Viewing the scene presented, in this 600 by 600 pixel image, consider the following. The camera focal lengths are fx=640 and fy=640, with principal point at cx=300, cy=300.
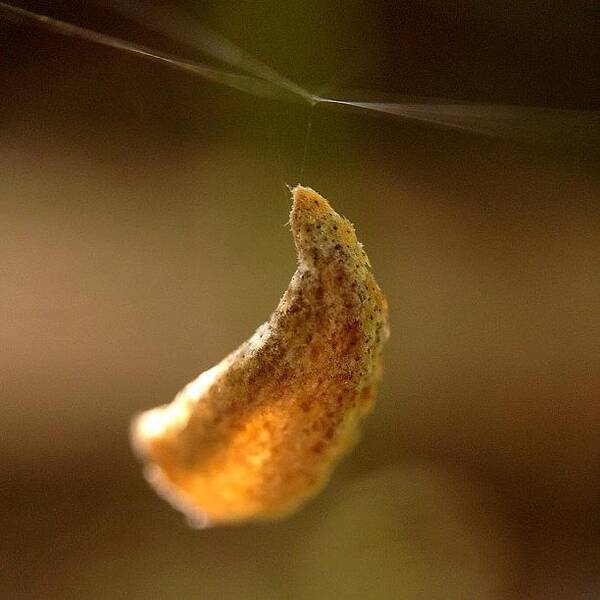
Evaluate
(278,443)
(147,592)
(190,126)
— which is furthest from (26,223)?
(278,443)

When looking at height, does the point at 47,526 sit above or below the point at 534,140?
below

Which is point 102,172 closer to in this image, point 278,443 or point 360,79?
point 360,79

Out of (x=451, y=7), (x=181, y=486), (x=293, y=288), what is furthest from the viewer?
(x=451, y=7)

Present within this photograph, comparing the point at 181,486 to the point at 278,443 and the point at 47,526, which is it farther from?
the point at 47,526

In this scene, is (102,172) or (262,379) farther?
(102,172)

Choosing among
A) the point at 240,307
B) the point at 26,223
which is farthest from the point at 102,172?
the point at 240,307

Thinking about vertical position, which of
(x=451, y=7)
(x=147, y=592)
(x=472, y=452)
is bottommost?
(x=147, y=592)

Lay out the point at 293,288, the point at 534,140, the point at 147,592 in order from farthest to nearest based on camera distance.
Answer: the point at 147,592 < the point at 534,140 < the point at 293,288
